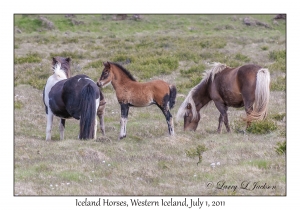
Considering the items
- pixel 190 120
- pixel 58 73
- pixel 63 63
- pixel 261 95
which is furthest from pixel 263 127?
pixel 63 63

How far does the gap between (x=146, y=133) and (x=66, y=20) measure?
27661 millimetres

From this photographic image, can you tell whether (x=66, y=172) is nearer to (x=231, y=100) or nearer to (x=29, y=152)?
(x=29, y=152)

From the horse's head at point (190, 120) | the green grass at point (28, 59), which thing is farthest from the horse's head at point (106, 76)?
the green grass at point (28, 59)

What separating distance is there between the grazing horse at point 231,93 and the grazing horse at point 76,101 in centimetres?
241

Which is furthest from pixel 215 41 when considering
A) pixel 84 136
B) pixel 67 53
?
pixel 84 136

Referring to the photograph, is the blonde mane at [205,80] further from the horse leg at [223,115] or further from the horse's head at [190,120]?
the horse leg at [223,115]

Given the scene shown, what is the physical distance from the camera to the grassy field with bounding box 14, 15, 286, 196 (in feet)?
23.6

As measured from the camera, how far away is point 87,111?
9.69 meters

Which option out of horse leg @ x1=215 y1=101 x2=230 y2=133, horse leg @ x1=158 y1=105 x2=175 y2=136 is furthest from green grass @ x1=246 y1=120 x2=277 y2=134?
horse leg @ x1=158 y1=105 x2=175 y2=136

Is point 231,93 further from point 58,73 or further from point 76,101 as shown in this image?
point 58,73

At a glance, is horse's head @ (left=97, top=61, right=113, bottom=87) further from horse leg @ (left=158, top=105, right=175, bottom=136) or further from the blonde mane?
the blonde mane

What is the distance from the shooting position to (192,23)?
121 feet

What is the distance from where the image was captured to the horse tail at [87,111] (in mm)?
9680
